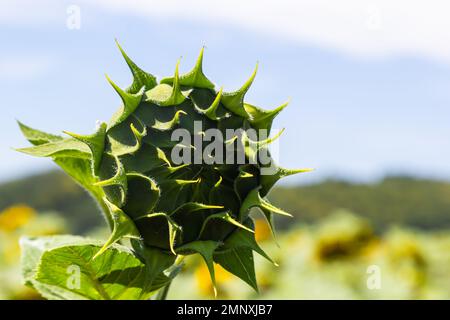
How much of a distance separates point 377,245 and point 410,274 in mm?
2314

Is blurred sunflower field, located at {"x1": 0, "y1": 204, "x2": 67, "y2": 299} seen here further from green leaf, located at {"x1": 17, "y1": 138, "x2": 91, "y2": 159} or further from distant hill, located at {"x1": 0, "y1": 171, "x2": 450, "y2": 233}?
distant hill, located at {"x1": 0, "y1": 171, "x2": 450, "y2": 233}

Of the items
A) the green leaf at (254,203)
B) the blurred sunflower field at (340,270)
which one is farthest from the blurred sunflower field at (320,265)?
the green leaf at (254,203)

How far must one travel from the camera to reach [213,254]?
1.79m

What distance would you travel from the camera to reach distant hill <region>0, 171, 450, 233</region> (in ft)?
89.2

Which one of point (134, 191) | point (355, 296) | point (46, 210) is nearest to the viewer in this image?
point (134, 191)

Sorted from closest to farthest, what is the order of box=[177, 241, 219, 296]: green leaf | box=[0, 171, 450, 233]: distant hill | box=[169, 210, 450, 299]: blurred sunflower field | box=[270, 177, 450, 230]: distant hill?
box=[177, 241, 219, 296]: green leaf, box=[169, 210, 450, 299]: blurred sunflower field, box=[0, 171, 450, 233]: distant hill, box=[270, 177, 450, 230]: distant hill

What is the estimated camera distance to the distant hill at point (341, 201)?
27178 mm

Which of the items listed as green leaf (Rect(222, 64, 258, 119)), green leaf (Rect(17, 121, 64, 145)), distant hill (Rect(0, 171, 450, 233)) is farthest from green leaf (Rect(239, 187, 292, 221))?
distant hill (Rect(0, 171, 450, 233))

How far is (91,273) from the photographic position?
75.8 inches

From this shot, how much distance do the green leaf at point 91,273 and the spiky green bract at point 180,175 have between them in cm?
7

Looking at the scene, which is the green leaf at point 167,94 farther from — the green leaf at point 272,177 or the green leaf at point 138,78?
the green leaf at point 272,177

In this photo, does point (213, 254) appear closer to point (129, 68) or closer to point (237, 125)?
point (237, 125)
